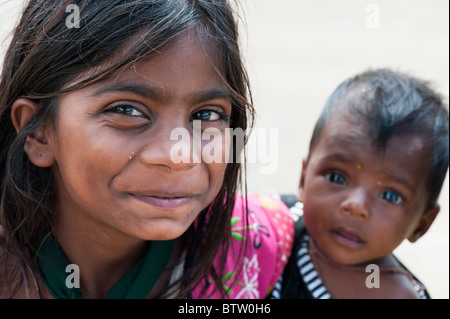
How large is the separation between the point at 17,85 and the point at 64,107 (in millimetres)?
137

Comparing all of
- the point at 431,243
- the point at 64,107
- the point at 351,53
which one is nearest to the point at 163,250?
the point at 64,107

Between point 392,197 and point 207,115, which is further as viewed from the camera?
point 392,197

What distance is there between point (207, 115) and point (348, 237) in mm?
503

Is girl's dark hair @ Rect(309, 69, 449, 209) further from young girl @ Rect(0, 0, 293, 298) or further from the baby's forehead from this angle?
young girl @ Rect(0, 0, 293, 298)

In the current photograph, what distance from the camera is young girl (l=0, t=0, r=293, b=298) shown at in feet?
3.96

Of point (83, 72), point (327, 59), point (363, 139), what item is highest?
point (327, 59)

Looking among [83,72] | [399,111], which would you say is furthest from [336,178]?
[83,72]

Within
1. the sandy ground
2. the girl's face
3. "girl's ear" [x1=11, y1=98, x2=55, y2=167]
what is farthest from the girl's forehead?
A: the sandy ground

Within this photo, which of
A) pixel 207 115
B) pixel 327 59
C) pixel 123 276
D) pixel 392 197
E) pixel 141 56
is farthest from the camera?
pixel 327 59

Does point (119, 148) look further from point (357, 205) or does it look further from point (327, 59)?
point (327, 59)

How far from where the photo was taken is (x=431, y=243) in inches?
108

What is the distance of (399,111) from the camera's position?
1588mm

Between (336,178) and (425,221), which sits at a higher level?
(336,178)

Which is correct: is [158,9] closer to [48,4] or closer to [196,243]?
[48,4]
